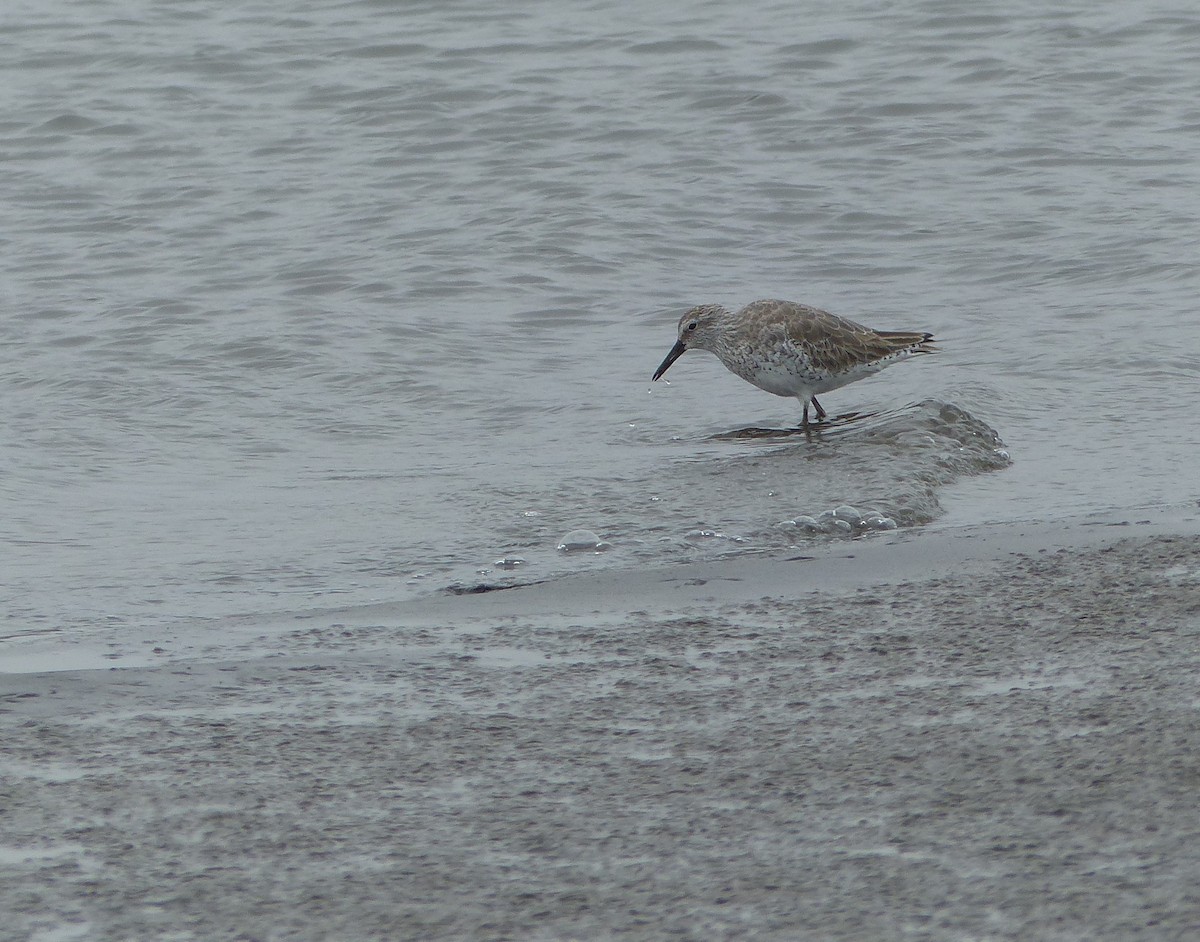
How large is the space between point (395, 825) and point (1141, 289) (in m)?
9.37

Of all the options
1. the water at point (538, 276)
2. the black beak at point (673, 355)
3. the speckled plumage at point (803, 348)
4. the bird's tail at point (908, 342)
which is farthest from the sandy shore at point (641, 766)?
the black beak at point (673, 355)

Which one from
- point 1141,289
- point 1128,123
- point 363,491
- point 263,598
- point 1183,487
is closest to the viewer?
point 263,598

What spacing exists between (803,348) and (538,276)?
12.9ft

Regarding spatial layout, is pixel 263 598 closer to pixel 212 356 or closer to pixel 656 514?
pixel 656 514

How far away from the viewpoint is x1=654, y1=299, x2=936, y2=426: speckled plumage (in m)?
9.83

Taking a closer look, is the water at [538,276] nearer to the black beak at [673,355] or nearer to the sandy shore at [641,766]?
the black beak at [673,355]

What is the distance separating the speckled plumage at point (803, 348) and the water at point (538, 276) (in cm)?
31

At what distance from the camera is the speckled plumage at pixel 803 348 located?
9.83 metres

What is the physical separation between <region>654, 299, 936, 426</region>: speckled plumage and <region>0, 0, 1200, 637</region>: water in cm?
31

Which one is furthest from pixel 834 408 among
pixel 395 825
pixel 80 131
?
pixel 80 131

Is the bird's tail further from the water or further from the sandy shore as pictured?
the sandy shore

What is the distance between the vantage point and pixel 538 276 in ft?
43.7

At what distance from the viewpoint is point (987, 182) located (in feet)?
49.7

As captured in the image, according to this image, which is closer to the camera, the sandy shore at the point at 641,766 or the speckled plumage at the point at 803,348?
the sandy shore at the point at 641,766
